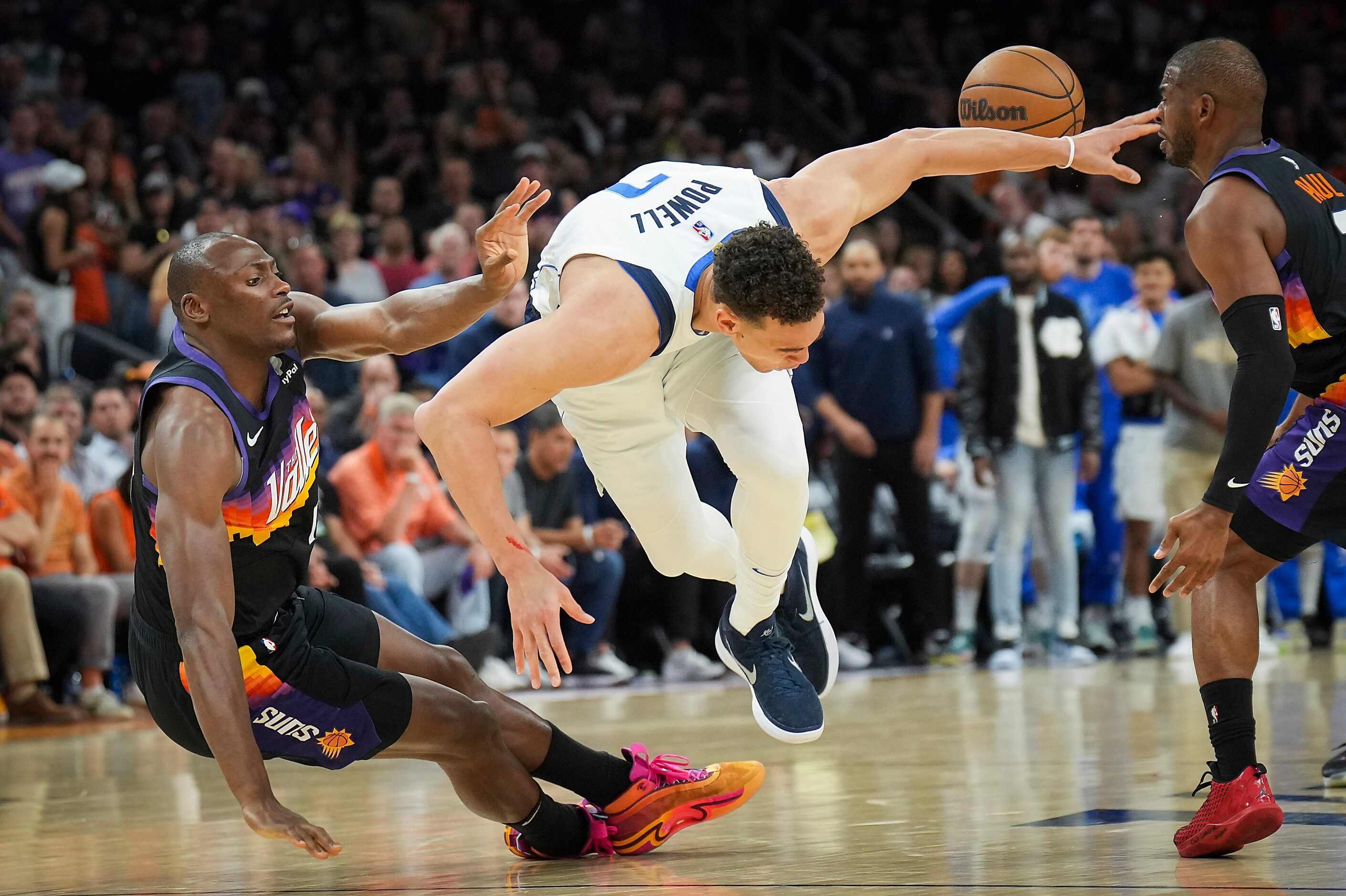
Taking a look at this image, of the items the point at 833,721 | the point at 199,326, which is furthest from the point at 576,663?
the point at 199,326

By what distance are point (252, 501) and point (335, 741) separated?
0.57 metres

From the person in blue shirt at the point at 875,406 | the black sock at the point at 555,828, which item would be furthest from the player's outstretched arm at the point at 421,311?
the person in blue shirt at the point at 875,406

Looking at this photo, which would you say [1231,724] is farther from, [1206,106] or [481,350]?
[481,350]

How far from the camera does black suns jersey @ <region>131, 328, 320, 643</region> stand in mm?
3418

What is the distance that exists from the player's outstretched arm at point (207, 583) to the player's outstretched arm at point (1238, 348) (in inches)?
74.2

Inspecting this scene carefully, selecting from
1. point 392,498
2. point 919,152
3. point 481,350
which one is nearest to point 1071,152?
point 919,152

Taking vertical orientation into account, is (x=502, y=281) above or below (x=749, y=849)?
above

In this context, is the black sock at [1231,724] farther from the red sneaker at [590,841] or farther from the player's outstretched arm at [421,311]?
the player's outstretched arm at [421,311]

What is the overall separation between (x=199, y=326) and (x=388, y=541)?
4763mm

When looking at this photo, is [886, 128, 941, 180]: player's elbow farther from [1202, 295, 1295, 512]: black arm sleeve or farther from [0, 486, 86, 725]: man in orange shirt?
[0, 486, 86, 725]: man in orange shirt

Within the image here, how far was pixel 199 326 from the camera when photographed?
352 centimetres

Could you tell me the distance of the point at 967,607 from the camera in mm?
9156

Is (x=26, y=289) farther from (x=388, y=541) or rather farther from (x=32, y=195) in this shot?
(x=388, y=541)

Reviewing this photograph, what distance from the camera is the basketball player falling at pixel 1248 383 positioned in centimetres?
340
